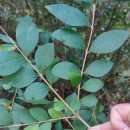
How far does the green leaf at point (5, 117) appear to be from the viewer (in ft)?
2.46

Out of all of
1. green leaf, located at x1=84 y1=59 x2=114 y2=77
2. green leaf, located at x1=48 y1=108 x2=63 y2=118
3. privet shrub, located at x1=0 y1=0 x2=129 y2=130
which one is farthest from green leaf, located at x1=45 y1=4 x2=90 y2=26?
green leaf, located at x1=48 y1=108 x2=63 y2=118

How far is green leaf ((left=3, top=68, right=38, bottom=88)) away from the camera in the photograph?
753mm

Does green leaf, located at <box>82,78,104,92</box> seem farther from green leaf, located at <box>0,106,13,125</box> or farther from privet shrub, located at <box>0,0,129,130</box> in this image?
green leaf, located at <box>0,106,13,125</box>

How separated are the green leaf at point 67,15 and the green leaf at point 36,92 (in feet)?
0.53

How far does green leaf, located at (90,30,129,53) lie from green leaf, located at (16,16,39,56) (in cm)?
14

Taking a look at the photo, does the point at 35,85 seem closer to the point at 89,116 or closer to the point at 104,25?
the point at 89,116

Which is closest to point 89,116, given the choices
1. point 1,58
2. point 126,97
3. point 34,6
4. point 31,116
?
point 31,116

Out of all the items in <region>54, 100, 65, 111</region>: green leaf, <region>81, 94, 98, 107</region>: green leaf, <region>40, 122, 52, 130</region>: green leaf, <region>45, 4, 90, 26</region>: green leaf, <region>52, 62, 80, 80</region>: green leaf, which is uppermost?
<region>45, 4, 90, 26</region>: green leaf

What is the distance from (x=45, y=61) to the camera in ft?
2.48

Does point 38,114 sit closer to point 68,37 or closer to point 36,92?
point 36,92

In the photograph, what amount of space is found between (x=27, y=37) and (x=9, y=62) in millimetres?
73

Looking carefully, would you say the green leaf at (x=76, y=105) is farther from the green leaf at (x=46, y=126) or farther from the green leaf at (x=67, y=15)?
→ the green leaf at (x=67, y=15)

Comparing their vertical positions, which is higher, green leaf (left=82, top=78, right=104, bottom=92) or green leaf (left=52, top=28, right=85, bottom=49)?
green leaf (left=52, top=28, right=85, bottom=49)

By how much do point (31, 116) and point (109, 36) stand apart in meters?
0.26
